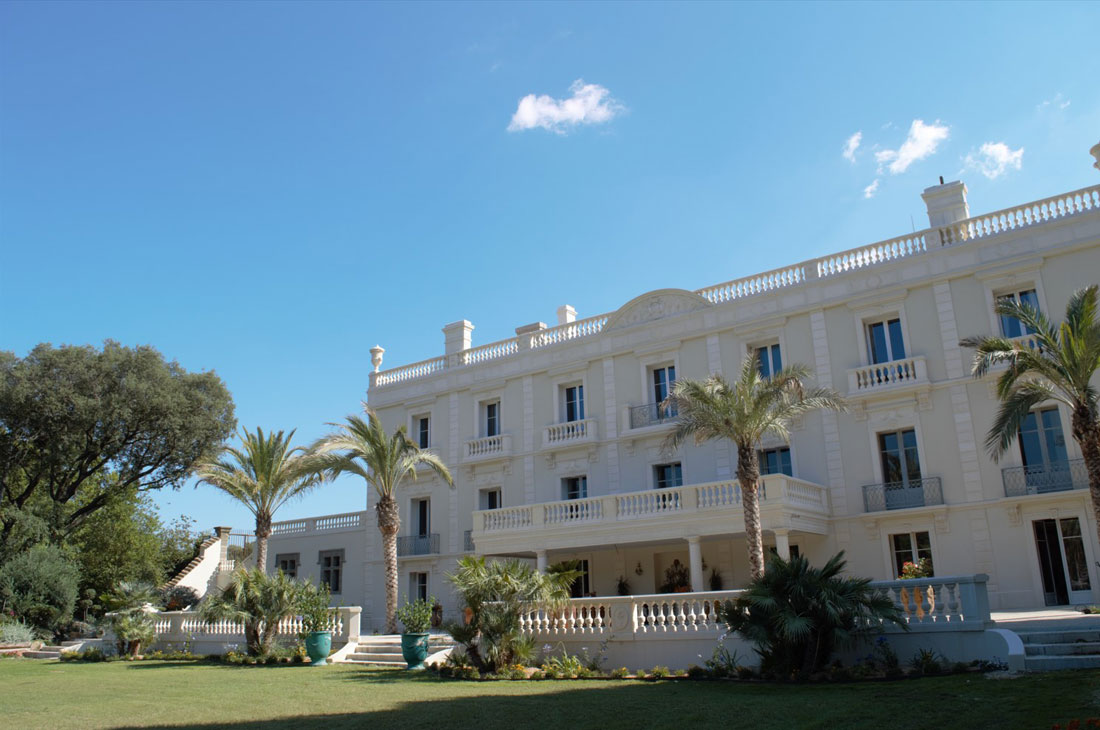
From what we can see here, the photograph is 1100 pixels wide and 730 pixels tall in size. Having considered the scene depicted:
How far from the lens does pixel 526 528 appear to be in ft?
82.6

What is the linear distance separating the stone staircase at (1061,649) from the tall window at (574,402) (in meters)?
17.1

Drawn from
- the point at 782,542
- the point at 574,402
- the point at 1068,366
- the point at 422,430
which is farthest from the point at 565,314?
the point at 1068,366

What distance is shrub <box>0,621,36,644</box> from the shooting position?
90.0 feet

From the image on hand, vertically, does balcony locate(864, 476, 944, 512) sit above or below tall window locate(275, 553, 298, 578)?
above

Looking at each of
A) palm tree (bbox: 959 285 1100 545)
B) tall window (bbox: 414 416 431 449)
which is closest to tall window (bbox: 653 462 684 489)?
tall window (bbox: 414 416 431 449)

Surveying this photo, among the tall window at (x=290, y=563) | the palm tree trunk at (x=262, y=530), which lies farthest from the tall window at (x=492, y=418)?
the tall window at (x=290, y=563)

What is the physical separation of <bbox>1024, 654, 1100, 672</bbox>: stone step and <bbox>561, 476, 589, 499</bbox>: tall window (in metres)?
17.0

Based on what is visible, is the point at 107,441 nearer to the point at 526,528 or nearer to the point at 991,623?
the point at 526,528

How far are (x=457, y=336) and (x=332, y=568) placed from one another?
10852mm

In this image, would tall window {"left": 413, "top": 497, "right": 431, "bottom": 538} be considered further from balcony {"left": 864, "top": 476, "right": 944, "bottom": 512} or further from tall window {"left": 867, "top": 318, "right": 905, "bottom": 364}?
tall window {"left": 867, "top": 318, "right": 905, "bottom": 364}

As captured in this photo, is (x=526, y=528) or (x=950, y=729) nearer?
(x=950, y=729)

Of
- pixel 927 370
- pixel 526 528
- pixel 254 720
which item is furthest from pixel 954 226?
pixel 254 720

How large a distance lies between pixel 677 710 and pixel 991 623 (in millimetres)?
6312

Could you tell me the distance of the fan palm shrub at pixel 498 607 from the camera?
1639 cm
